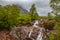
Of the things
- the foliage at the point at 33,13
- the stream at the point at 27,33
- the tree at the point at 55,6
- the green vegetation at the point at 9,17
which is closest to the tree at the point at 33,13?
the foliage at the point at 33,13

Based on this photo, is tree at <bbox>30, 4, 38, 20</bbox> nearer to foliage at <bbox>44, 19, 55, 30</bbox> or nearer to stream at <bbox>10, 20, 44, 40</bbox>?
foliage at <bbox>44, 19, 55, 30</bbox>

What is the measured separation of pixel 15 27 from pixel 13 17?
4.91 feet

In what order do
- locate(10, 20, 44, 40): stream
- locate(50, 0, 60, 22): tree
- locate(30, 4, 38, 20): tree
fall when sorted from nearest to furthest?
locate(50, 0, 60, 22): tree → locate(10, 20, 44, 40): stream → locate(30, 4, 38, 20): tree

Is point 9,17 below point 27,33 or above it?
above

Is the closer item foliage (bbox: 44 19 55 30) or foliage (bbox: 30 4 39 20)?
foliage (bbox: 44 19 55 30)

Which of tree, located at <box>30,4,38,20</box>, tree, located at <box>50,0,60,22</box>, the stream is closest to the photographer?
tree, located at <box>50,0,60,22</box>

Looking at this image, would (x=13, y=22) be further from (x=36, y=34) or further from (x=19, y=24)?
(x=36, y=34)

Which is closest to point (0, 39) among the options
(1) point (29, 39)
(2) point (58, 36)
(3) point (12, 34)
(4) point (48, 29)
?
(3) point (12, 34)

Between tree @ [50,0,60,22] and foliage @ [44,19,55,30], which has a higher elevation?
tree @ [50,0,60,22]

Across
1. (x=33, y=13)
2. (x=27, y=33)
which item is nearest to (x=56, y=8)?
(x=27, y=33)

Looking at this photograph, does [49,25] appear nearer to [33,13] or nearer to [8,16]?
[33,13]

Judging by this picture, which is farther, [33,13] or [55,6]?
[33,13]

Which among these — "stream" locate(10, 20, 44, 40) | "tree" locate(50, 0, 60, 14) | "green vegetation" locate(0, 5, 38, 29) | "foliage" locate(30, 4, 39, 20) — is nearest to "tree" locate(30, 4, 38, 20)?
"foliage" locate(30, 4, 39, 20)

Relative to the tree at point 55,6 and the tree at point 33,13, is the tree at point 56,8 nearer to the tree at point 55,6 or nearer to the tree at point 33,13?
the tree at point 55,6
